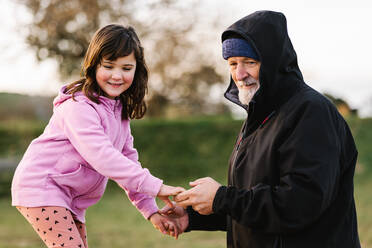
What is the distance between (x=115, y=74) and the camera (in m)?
2.87

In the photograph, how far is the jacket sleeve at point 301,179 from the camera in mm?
2287

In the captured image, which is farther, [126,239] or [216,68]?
[216,68]

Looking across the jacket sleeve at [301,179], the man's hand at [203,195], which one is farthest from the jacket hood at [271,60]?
the man's hand at [203,195]

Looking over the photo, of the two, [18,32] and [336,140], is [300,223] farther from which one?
[18,32]

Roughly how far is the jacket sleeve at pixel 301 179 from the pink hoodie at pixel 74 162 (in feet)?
2.24

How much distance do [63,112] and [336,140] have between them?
149 cm

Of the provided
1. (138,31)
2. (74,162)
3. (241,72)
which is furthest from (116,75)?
(138,31)

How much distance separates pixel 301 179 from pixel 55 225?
1.35 metres

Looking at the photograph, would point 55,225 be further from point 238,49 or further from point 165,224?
point 238,49

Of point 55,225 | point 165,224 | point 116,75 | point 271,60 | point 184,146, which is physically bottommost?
point 184,146

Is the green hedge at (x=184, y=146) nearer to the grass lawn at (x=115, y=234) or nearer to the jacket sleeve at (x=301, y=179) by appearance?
the grass lawn at (x=115, y=234)

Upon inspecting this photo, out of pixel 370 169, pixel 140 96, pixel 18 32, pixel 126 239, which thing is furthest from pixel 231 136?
pixel 140 96

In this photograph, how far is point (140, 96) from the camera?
3188mm

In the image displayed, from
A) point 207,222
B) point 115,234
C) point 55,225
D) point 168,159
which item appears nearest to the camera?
point 55,225
